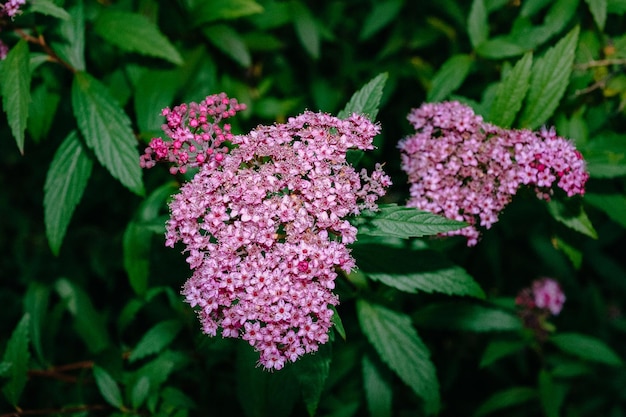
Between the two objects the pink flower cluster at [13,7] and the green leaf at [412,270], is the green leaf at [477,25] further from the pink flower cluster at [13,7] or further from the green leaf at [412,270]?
the pink flower cluster at [13,7]

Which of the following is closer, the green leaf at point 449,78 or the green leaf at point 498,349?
the green leaf at point 449,78

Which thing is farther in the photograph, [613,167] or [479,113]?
[479,113]

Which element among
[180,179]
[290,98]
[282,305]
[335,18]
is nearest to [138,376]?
[180,179]

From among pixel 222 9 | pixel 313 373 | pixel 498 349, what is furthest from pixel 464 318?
pixel 222 9

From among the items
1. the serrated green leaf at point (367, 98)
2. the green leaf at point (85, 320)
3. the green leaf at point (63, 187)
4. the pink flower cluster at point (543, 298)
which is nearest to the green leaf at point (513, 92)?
the serrated green leaf at point (367, 98)

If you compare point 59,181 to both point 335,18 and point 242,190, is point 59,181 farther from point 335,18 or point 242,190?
point 335,18

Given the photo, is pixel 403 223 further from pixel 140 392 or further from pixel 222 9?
pixel 222 9
